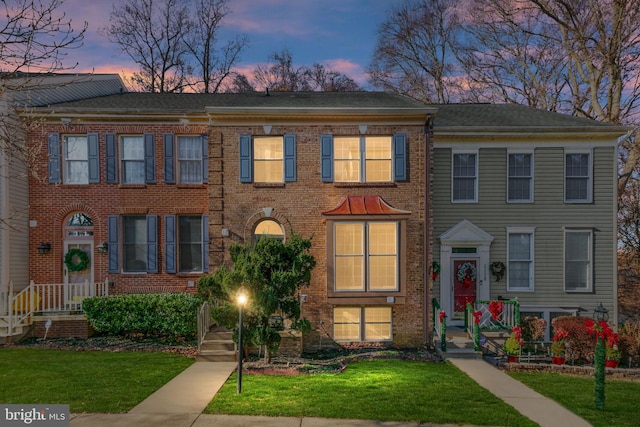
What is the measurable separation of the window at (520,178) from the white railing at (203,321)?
35.7 feet

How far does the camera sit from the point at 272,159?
13.7 m

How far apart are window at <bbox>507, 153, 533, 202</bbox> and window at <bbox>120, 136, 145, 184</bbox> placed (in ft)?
42.3

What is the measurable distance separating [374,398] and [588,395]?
4.58m

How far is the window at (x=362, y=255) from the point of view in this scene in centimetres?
1310

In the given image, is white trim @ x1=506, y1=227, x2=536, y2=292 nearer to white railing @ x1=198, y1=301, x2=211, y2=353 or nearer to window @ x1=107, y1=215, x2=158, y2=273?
white railing @ x1=198, y1=301, x2=211, y2=353

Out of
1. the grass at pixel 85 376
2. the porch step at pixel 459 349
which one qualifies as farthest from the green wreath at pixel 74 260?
the porch step at pixel 459 349

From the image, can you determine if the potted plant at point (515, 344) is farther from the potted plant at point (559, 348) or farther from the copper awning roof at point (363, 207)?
the copper awning roof at point (363, 207)

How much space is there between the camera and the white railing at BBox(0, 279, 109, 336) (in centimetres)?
1273

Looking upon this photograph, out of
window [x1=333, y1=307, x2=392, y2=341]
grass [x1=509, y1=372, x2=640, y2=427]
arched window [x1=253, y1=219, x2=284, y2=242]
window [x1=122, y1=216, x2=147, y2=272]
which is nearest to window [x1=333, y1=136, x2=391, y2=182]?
arched window [x1=253, y1=219, x2=284, y2=242]

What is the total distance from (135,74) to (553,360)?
27.8 metres

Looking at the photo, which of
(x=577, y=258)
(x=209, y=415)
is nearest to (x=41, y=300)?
(x=209, y=415)

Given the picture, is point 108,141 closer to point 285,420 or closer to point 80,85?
point 80,85

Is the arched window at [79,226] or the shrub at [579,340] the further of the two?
the arched window at [79,226]

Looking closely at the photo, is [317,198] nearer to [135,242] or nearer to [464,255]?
[464,255]
